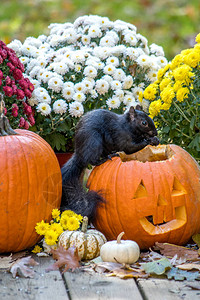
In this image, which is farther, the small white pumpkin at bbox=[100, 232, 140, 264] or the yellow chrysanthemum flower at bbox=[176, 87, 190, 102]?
the yellow chrysanthemum flower at bbox=[176, 87, 190, 102]

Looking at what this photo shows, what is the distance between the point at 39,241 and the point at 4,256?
0.28m

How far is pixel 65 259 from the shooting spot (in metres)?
2.61

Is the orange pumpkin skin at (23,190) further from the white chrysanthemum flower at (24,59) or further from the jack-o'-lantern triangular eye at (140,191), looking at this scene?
the white chrysanthemum flower at (24,59)

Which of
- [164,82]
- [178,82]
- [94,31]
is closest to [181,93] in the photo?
[178,82]

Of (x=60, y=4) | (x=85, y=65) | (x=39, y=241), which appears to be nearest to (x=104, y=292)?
(x=39, y=241)

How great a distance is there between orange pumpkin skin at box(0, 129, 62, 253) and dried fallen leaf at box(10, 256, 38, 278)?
23 centimetres

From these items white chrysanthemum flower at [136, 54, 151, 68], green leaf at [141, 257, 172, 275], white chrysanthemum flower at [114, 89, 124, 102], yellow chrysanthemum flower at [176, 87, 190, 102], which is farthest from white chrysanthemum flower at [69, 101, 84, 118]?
green leaf at [141, 257, 172, 275]

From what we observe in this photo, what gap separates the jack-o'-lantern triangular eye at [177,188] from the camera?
9.59 ft

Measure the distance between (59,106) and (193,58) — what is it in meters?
1.07

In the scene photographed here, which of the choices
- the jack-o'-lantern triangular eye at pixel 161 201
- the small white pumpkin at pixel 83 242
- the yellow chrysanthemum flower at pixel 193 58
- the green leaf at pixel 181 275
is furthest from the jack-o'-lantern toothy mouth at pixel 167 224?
the yellow chrysanthemum flower at pixel 193 58

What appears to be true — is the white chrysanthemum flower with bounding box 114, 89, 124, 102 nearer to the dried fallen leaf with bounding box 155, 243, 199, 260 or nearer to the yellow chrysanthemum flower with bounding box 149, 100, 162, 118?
A: the yellow chrysanthemum flower with bounding box 149, 100, 162, 118

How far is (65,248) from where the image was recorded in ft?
8.94

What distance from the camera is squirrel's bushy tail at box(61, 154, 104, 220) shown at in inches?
118

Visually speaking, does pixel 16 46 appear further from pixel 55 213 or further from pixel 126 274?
pixel 126 274
